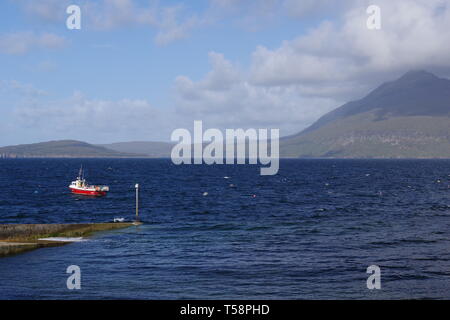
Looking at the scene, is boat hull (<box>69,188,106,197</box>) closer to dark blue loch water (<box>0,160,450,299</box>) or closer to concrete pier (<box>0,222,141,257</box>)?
dark blue loch water (<box>0,160,450,299</box>)

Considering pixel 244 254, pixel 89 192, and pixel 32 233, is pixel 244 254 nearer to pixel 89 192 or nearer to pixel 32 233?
pixel 32 233

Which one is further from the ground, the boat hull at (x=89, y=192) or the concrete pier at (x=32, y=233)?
the boat hull at (x=89, y=192)

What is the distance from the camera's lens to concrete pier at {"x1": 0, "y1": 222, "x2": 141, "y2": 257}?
5116 centimetres

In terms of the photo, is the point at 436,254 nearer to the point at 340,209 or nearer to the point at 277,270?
the point at 277,270

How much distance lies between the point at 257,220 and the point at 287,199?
35255 millimetres

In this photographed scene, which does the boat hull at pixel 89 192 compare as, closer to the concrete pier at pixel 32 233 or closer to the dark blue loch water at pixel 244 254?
the dark blue loch water at pixel 244 254

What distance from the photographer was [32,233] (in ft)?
191

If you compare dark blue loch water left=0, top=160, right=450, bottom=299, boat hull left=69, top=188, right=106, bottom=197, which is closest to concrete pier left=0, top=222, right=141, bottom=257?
dark blue loch water left=0, top=160, right=450, bottom=299

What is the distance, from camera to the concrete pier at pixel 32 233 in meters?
51.2

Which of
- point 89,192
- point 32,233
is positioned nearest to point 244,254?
point 32,233

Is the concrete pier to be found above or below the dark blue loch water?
above

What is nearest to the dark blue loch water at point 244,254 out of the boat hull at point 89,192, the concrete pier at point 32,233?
the concrete pier at point 32,233

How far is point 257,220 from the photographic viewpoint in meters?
77.8
